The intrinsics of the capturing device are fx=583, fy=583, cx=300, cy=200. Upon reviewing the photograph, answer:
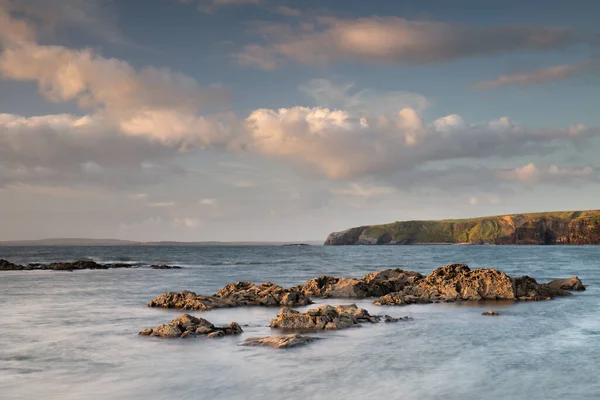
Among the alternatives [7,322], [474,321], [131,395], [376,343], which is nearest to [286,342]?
[376,343]

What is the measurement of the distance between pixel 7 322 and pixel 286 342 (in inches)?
583

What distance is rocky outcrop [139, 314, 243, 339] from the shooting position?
21766 mm

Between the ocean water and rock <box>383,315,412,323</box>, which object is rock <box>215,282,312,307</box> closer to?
the ocean water

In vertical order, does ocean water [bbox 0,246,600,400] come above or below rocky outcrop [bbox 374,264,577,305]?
below

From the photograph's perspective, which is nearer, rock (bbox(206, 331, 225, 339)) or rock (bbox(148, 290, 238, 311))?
rock (bbox(206, 331, 225, 339))

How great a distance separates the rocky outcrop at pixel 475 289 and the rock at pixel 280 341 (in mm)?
14465

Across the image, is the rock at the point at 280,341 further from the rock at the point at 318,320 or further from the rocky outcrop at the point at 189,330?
the rock at the point at 318,320

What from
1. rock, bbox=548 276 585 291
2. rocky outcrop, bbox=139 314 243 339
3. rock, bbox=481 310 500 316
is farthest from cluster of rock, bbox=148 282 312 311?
rock, bbox=548 276 585 291

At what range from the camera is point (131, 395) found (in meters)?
14.1

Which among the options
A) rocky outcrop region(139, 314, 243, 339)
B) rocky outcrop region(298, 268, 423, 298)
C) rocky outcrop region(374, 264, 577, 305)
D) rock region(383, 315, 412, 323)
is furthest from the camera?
rocky outcrop region(298, 268, 423, 298)

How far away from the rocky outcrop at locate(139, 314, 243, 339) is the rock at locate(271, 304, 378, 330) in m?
2.11

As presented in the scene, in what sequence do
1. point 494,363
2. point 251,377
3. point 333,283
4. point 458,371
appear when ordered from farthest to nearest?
1. point 333,283
2. point 494,363
3. point 458,371
4. point 251,377

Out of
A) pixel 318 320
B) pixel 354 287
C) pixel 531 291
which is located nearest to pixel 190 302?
pixel 318 320

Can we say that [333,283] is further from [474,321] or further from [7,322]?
[7,322]
